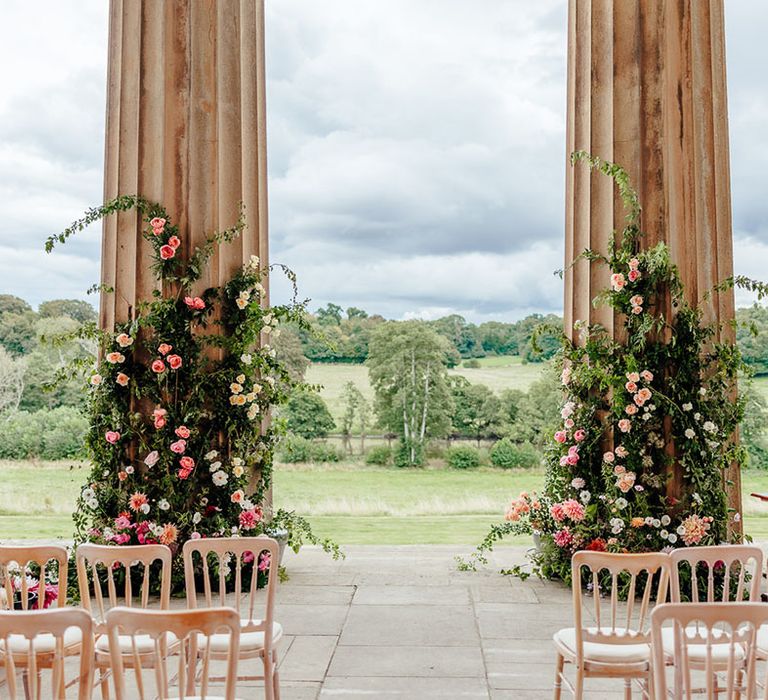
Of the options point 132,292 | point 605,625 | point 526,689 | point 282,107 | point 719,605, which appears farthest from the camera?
point 282,107

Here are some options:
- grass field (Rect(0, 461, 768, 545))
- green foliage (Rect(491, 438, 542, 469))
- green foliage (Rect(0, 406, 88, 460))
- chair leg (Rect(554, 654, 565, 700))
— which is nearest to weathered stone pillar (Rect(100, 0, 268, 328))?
green foliage (Rect(0, 406, 88, 460))

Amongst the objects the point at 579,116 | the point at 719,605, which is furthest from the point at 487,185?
the point at 719,605

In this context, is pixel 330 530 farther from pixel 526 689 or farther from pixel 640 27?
pixel 640 27

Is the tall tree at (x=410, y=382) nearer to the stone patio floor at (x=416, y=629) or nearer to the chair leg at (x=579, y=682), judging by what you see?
the stone patio floor at (x=416, y=629)

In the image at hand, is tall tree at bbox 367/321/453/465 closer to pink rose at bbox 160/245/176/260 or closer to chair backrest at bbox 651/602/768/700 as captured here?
pink rose at bbox 160/245/176/260

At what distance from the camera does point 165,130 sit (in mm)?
5324

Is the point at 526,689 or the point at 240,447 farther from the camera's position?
the point at 240,447

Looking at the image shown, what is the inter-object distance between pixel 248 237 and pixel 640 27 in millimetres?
2886

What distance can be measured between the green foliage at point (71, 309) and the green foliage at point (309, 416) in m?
1.67

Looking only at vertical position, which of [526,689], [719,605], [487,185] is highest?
[487,185]

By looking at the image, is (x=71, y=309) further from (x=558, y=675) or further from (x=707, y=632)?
(x=707, y=632)

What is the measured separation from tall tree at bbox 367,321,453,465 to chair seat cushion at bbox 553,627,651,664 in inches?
150

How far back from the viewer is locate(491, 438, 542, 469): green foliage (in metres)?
6.80

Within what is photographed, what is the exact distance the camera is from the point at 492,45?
736cm
